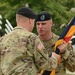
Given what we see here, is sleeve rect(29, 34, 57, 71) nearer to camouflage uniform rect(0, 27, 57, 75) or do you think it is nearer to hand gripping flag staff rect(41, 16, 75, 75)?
camouflage uniform rect(0, 27, 57, 75)

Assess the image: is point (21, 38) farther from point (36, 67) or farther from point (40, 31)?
point (40, 31)

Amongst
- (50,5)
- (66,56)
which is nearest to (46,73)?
(66,56)

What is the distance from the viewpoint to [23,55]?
3.98 meters

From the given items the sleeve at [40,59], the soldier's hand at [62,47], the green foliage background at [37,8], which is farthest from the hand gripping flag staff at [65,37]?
the green foliage background at [37,8]

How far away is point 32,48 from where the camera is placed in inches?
157

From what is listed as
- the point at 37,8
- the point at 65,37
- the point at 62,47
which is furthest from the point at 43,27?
the point at 37,8

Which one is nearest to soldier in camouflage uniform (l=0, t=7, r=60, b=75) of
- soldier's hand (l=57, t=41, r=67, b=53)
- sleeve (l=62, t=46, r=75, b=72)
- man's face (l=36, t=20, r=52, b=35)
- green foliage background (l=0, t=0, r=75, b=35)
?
soldier's hand (l=57, t=41, r=67, b=53)

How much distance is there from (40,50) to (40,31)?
1149 mm

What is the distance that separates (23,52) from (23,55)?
0.04 meters

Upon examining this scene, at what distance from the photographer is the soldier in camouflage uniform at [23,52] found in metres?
3.99

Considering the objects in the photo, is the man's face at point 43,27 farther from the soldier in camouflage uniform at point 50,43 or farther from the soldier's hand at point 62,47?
the soldier's hand at point 62,47

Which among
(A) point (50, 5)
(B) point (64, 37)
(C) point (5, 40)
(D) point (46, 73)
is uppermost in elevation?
(C) point (5, 40)

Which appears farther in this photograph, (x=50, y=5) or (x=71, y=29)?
(x=50, y=5)

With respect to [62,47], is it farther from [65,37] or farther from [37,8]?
[37,8]
